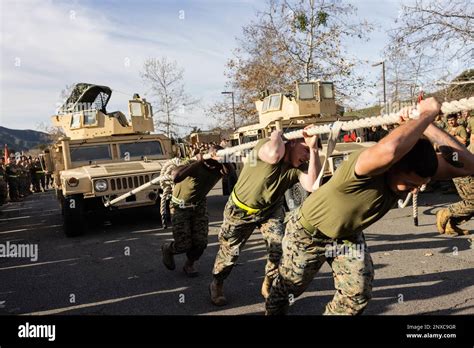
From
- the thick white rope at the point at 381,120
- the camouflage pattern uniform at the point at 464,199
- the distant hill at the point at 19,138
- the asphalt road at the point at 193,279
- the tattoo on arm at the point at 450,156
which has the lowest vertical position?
the asphalt road at the point at 193,279

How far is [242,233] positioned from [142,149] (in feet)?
18.5

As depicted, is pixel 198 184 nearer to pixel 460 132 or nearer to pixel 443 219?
pixel 443 219

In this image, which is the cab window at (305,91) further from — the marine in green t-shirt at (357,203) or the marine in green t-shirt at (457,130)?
the marine in green t-shirt at (357,203)

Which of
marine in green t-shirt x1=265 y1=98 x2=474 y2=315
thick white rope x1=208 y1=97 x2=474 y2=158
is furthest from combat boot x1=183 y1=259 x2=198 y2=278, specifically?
thick white rope x1=208 y1=97 x2=474 y2=158

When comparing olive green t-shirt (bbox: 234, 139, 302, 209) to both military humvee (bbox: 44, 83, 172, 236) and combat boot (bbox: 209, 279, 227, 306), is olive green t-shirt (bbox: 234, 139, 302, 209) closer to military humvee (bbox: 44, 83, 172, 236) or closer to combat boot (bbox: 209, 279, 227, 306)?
combat boot (bbox: 209, 279, 227, 306)

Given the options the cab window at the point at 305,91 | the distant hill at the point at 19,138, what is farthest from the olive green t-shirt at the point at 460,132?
the distant hill at the point at 19,138

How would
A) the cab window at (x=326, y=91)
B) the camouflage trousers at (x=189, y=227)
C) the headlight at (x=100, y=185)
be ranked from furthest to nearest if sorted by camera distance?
the cab window at (x=326, y=91), the headlight at (x=100, y=185), the camouflage trousers at (x=189, y=227)

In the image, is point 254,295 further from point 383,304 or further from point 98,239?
point 98,239

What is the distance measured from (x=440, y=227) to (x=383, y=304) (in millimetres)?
2558

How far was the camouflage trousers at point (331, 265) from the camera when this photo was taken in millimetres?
2568

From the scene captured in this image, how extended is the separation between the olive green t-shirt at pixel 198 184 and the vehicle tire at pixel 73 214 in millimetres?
3400

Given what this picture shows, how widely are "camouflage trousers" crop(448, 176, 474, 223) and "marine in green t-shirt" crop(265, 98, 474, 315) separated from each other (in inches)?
127

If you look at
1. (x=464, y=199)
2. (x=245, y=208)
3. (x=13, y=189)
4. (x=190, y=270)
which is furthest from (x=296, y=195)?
(x=13, y=189)
